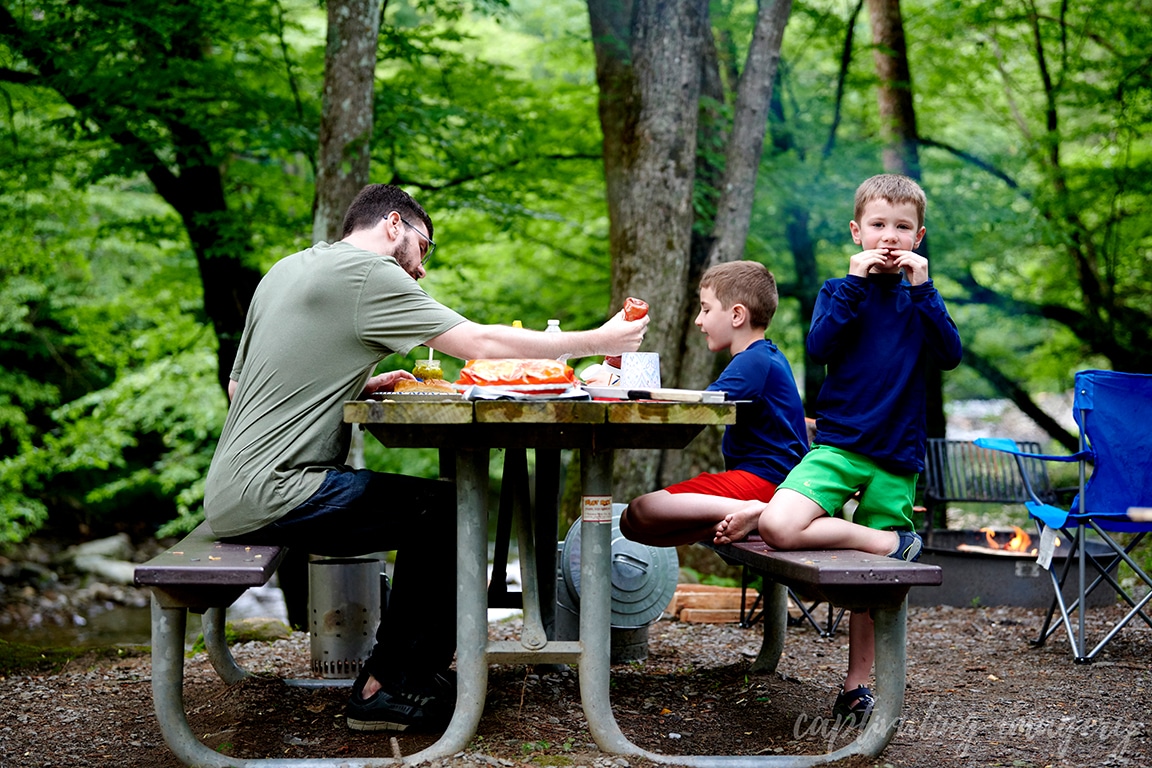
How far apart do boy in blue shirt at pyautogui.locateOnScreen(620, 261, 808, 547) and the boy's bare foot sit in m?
0.03

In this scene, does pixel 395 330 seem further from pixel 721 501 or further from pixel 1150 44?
pixel 1150 44

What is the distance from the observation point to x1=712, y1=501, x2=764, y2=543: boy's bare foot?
9.80ft

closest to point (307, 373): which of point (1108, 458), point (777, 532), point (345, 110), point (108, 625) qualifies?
point (777, 532)

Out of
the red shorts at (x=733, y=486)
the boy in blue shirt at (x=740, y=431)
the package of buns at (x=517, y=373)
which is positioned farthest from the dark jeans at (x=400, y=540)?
the red shorts at (x=733, y=486)

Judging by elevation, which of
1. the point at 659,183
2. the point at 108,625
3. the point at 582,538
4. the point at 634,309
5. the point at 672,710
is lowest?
the point at 108,625

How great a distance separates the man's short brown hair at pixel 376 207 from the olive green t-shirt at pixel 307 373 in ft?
0.96

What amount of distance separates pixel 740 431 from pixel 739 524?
464 millimetres

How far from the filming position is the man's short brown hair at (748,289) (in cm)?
334

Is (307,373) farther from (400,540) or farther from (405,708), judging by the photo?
(405,708)

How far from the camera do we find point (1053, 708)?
3453mm

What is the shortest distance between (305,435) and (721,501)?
1226 mm

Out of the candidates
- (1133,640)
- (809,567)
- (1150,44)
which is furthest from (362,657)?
(1150,44)

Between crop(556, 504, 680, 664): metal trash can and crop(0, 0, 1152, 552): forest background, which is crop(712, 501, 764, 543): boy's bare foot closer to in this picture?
crop(556, 504, 680, 664): metal trash can

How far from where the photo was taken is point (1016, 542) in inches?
241
